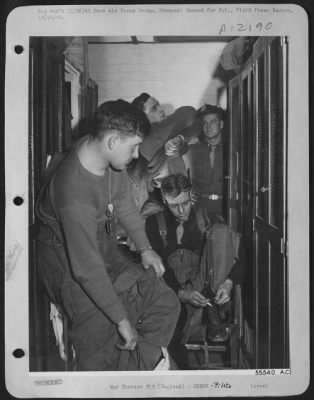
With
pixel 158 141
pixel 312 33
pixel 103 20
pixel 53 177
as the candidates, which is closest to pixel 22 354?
pixel 53 177

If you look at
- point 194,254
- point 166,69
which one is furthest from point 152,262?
point 166,69

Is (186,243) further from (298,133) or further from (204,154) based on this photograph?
(298,133)

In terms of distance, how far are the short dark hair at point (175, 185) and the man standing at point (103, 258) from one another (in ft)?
0.19

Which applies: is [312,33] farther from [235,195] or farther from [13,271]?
[13,271]

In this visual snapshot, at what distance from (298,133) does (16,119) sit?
1.46ft

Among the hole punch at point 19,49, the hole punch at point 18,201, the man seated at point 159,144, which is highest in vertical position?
the hole punch at point 19,49

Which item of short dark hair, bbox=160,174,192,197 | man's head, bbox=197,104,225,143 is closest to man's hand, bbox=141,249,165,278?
short dark hair, bbox=160,174,192,197

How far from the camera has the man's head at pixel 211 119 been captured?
796 mm

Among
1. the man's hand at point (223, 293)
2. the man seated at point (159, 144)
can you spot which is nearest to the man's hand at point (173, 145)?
the man seated at point (159, 144)

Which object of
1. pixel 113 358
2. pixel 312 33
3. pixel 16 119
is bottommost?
pixel 113 358

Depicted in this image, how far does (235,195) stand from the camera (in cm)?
81

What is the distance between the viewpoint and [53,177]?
2.60 ft

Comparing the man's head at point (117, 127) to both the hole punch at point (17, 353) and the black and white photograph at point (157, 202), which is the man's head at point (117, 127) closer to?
the black and white photograph at point (157, 202)

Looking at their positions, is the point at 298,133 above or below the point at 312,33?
below
